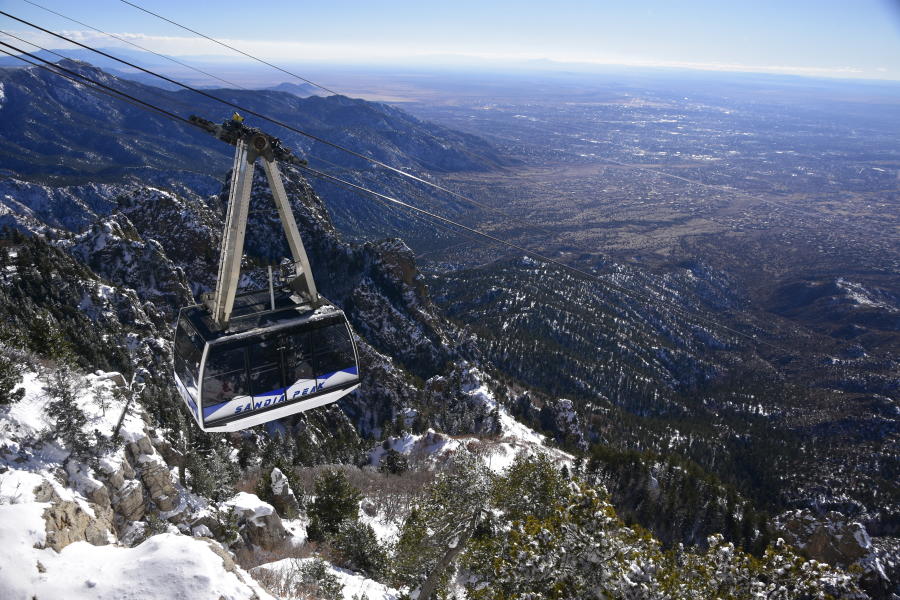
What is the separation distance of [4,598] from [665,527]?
7846 cm

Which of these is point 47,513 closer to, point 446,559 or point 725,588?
point 446,559

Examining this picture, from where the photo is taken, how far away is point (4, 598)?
11914mm

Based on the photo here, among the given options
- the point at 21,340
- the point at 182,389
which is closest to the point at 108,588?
the point at 182,389

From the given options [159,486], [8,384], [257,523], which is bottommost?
[257,523]

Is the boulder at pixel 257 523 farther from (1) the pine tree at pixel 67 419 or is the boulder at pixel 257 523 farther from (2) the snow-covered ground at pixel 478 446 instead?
(2) the snow-covered ground at pixel 478 446

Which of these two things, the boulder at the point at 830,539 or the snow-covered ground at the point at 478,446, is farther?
the boulder at the point at 830,539

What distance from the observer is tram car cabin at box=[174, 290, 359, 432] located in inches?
638

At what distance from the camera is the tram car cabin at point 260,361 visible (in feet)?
53.2

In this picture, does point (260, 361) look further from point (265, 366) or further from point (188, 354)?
point (188, 354)

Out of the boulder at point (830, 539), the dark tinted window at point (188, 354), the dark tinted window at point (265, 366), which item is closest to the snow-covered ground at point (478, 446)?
the boulder at point (830, 539)

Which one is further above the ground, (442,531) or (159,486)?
(159,486)

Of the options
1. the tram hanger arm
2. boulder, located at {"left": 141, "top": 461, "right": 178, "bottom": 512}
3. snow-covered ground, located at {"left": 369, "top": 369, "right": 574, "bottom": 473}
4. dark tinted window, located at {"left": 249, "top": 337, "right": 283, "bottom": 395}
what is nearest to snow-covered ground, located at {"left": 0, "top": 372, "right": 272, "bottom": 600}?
dark tinted window, located at {"left": 249, "top": 337, "right": 283, "bottom": 395}

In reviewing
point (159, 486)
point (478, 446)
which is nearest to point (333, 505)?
point (159, 486)

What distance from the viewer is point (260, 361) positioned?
1692 cm
